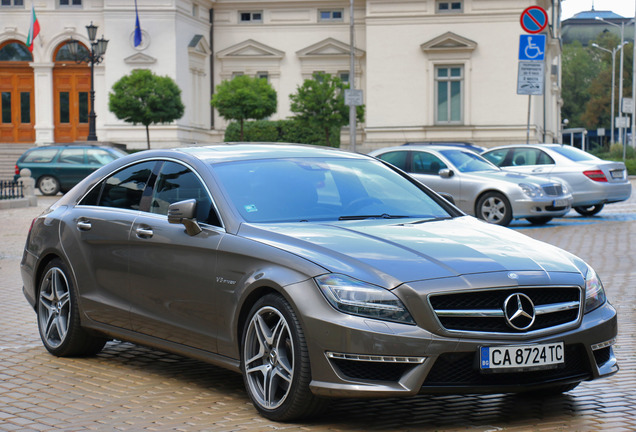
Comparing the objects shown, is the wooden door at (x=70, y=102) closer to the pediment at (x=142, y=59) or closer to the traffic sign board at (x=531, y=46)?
the pediment at (x=142, y=59)

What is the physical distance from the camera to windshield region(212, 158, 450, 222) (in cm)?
641

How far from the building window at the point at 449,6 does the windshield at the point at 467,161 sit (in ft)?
93.4

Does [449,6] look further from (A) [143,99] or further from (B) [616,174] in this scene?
(B) [616,174]

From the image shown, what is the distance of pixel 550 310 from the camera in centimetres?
543

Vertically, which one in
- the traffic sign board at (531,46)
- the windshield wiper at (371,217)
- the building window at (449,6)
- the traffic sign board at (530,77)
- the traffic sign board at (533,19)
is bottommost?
the windshield wiper at (371,217)

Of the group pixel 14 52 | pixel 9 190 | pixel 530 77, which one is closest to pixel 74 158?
pixel 9 190

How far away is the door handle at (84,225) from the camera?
7463 mm

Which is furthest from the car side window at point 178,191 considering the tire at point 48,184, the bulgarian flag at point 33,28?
the bulgarian flag at point 33,28

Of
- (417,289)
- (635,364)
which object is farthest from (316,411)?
(635,364)

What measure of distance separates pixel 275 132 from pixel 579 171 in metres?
28.1

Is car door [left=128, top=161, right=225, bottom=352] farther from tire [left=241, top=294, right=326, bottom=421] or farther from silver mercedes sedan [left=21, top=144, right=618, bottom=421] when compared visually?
tire [left=241, top=294, right=326, bottom=421]

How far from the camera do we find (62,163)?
34.5m

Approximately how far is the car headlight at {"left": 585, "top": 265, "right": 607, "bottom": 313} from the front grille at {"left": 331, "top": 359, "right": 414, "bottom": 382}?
1.15 metres

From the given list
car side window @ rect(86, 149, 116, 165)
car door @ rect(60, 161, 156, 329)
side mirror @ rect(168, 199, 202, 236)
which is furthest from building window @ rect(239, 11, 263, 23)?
side mirror @ rect(168, 199, 202, 236)
